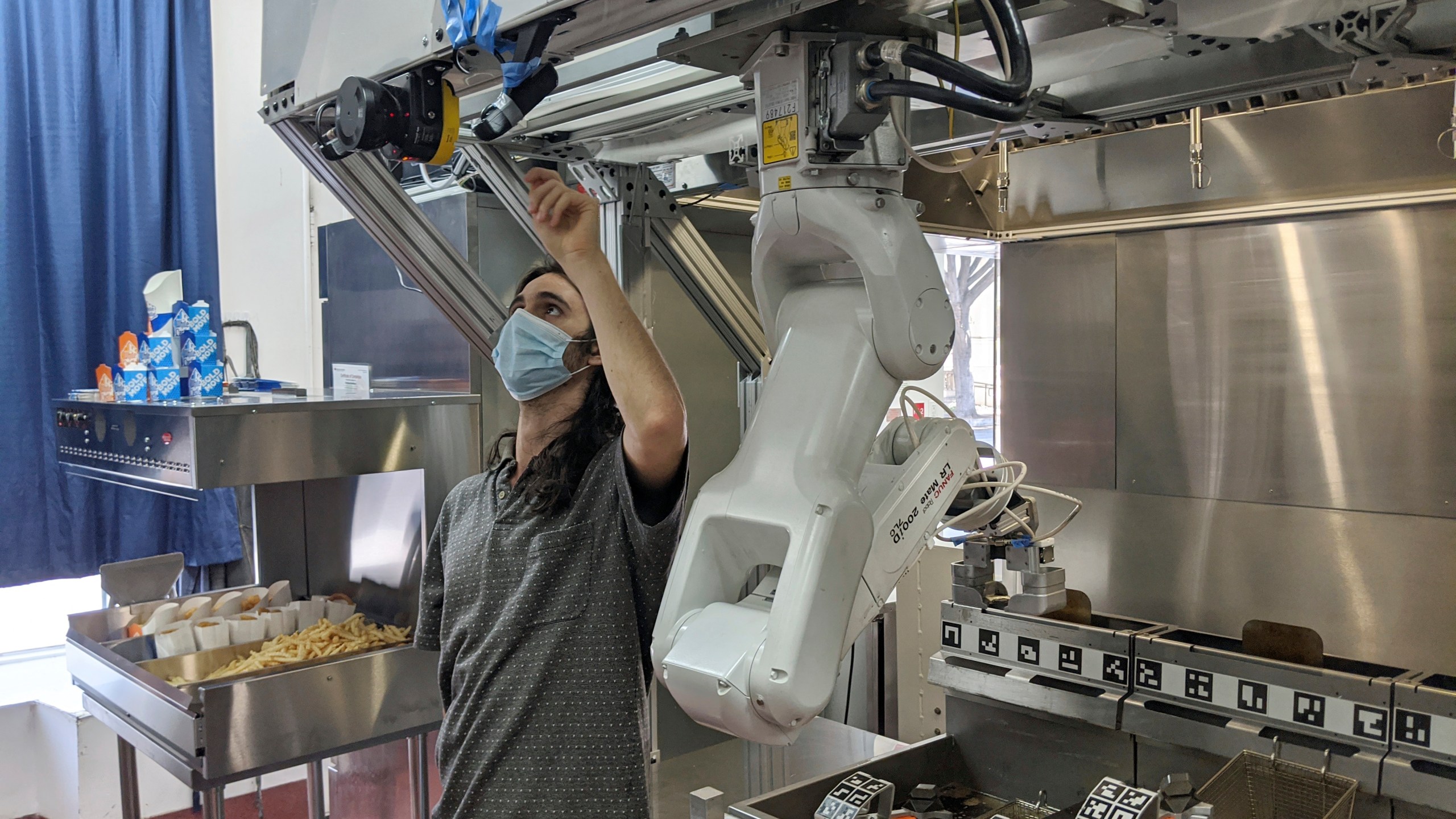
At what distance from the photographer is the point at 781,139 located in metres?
1.09

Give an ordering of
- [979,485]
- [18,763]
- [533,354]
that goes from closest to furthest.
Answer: [979,485], [533,354], [18,763]

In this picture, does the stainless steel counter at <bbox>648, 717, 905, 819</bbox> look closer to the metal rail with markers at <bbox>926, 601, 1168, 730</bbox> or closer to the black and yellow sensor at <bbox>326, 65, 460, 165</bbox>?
the metal rail with markers at <bbox>926, 601, 1168, 730</bbox>

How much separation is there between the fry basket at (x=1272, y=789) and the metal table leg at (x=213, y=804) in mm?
2073

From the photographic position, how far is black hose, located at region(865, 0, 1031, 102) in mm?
992

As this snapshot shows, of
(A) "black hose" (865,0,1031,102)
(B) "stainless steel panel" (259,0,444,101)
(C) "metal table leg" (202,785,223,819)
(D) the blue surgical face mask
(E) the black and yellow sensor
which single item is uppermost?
(B) "stainless steel panel" (259,0,444,101)

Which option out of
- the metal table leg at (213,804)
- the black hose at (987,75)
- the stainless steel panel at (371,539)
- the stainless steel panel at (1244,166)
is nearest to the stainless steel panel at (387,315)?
the stainless steel panel at (371,539)

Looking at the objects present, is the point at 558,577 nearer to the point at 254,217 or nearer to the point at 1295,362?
the point at 1295,362

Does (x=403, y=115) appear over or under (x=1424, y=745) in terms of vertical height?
over

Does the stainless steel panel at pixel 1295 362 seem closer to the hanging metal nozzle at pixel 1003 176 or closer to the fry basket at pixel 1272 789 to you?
the hanging metal nozzle at pixel 1003 176

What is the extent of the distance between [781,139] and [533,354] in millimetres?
783

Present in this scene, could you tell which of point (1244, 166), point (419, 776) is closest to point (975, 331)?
point (1244, 166)

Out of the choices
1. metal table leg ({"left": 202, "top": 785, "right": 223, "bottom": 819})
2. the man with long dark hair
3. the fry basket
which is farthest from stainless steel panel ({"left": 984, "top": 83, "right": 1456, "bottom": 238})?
metal table leg ({"left": 202, "top": 785, "right": 223, "bottom": 819})

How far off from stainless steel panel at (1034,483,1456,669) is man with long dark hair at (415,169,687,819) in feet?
7.05

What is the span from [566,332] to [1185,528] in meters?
2.29
